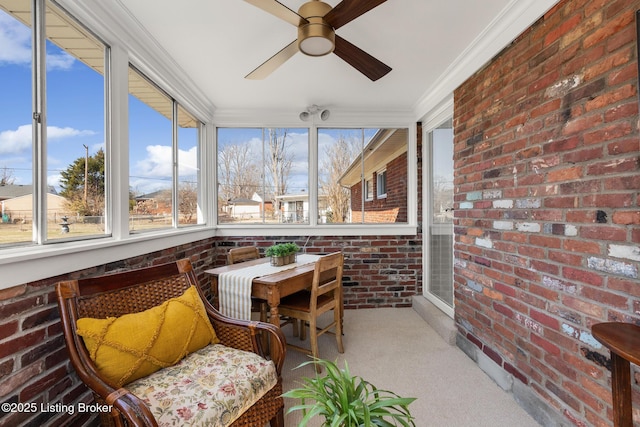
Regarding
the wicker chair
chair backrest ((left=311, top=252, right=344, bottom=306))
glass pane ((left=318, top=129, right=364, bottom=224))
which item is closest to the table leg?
the wicker chair

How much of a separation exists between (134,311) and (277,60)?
1757 mm

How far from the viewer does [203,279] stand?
3.31 metres

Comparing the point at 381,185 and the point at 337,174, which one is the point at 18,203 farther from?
the point at 381,185

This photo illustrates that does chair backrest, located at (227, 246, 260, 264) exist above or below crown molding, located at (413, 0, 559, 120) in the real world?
below

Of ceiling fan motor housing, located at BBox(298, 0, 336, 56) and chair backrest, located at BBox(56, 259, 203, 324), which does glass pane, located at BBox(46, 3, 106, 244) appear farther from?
ceiling fan motor housing, located at BBox(298, 0, 336, 56)

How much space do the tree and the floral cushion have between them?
1.10 metres

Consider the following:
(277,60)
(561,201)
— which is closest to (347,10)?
(277,60)

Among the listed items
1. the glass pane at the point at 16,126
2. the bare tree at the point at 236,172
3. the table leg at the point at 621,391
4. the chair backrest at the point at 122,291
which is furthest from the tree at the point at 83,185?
the table leg at the point at 621,391

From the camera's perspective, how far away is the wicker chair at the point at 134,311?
1105 millimetres

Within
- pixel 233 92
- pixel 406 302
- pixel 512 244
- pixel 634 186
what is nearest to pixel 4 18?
pixel 233 92

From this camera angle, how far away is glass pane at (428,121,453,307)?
3107mm

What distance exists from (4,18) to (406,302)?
4.05 meters

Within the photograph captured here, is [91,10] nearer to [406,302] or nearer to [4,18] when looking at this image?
[4,18]

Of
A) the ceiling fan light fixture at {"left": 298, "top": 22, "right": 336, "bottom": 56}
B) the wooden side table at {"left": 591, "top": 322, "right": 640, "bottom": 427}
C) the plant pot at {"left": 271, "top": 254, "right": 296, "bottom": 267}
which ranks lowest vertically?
the wooden side table at {"left": 591, "top": 322, "right": 640, "bottom": 427}
